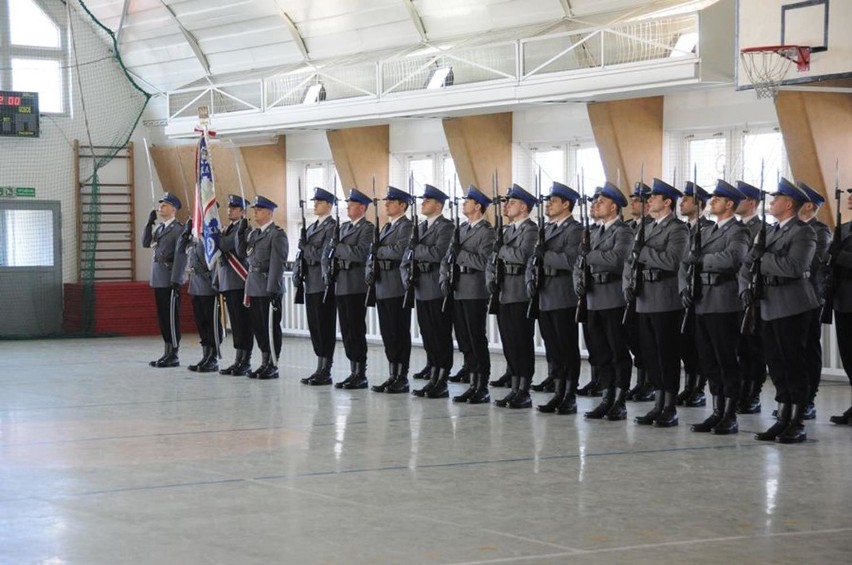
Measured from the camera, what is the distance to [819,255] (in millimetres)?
7988

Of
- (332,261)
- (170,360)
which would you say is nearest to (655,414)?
(332,261)

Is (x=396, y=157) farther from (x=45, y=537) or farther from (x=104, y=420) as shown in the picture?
(x=45, y=537)

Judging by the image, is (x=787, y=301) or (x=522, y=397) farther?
(x=522, y=397)

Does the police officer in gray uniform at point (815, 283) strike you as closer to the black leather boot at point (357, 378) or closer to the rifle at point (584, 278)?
the rifle at point (584, 278)

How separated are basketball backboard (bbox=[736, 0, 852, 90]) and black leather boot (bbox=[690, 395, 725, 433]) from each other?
276 centimetres

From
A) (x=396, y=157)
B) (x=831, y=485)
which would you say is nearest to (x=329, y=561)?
(x=831, y=485)

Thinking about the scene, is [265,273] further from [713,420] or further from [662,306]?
[713,420]

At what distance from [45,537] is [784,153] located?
8.24 metres

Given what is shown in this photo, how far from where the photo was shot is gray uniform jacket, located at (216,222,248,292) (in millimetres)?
11164

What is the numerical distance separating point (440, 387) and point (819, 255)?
2990 mm

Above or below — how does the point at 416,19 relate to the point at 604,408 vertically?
above

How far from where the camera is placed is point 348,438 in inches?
298

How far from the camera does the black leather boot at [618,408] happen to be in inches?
323

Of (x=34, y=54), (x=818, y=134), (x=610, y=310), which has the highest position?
(x=34, y=54)
